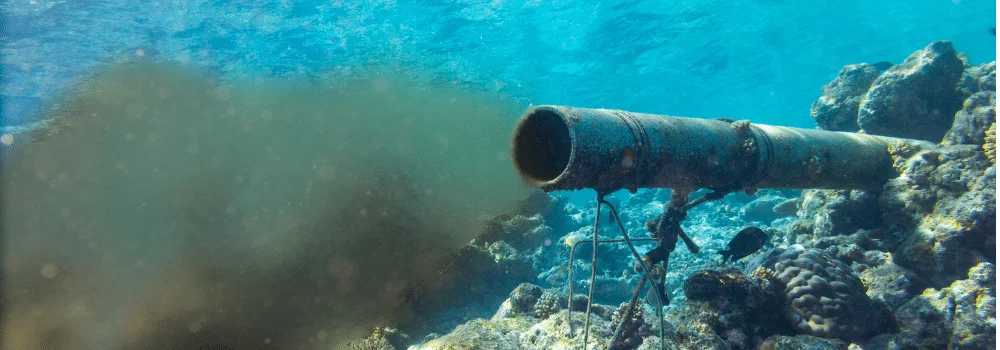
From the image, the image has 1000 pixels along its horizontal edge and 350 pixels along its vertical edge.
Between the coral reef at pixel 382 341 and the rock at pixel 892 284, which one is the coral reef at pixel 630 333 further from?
the coral reef at pixel 382 341

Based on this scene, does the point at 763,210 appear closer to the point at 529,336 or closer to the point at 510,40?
the point at 529,336

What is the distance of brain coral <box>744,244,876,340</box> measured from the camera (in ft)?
13.2

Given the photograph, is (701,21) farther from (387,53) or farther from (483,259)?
(483,259)

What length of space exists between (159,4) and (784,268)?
17.5m

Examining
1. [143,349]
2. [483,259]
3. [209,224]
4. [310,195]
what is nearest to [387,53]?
[310,195]

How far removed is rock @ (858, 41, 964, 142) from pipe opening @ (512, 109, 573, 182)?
8214 mm

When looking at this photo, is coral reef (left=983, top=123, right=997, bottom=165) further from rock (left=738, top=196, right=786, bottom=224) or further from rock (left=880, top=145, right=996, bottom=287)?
rock (left=738, top=196, right=786, bottom=224)

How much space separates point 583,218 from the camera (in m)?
17.0

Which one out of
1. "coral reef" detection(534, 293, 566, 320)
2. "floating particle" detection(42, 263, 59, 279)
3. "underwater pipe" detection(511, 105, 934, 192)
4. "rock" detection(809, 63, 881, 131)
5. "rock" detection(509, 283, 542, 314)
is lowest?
"floating particle" detection(42, 263, 59, 279)

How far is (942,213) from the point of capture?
505 cm

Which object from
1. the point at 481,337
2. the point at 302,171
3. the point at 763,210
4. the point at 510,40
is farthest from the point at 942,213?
the point at 510,40

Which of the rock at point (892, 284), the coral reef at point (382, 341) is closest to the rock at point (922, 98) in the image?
the rock at point (892, 284)

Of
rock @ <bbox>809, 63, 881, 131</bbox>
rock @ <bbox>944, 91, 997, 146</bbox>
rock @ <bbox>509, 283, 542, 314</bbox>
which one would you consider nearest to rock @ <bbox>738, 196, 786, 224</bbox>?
rock @ <bbox>809, 63, 881, 131</bbox>

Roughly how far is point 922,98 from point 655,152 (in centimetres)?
832
